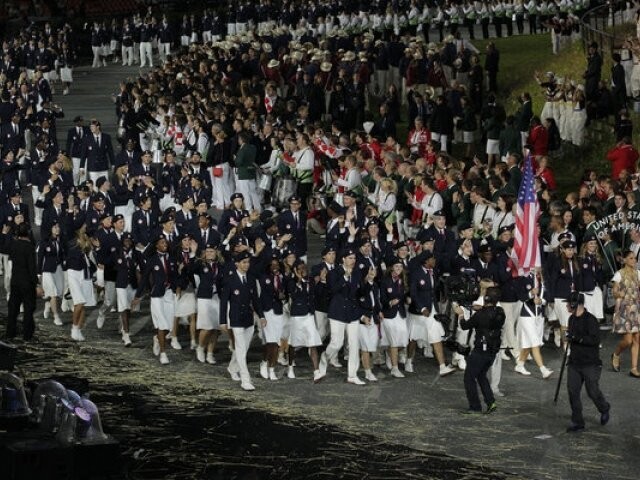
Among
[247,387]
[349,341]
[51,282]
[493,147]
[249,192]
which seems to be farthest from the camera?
[493,147]

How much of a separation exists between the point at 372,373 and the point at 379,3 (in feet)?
84.4

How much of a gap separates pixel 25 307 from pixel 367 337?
536cm

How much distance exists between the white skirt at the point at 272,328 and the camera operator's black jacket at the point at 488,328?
10.1ft

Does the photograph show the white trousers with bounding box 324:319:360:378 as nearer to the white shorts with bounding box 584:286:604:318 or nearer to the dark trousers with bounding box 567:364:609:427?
the dark trousers with bounding box 567:364:609:427

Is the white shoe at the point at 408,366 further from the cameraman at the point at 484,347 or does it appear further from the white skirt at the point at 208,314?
the white skirt at the point at 208,314

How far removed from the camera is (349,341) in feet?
69.5

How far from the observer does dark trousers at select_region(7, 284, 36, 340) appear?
76.2 feet

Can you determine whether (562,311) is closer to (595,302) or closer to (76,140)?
(595,302)

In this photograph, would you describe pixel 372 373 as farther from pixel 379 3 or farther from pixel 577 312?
pixel 379 3

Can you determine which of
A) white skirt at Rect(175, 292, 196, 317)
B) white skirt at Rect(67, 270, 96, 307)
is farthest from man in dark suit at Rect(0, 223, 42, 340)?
white skirt at Rect(175, 292, 196, 317)

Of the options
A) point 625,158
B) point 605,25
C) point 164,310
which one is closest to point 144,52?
point 605,25

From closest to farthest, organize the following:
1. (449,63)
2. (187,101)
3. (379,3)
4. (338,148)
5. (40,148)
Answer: (338,148) → (40,148) → (187,101) → (449,63) → (379,3)

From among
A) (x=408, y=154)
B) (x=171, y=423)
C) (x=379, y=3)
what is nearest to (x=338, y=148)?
(x=408, y=154)

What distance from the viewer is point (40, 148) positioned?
31188mm
